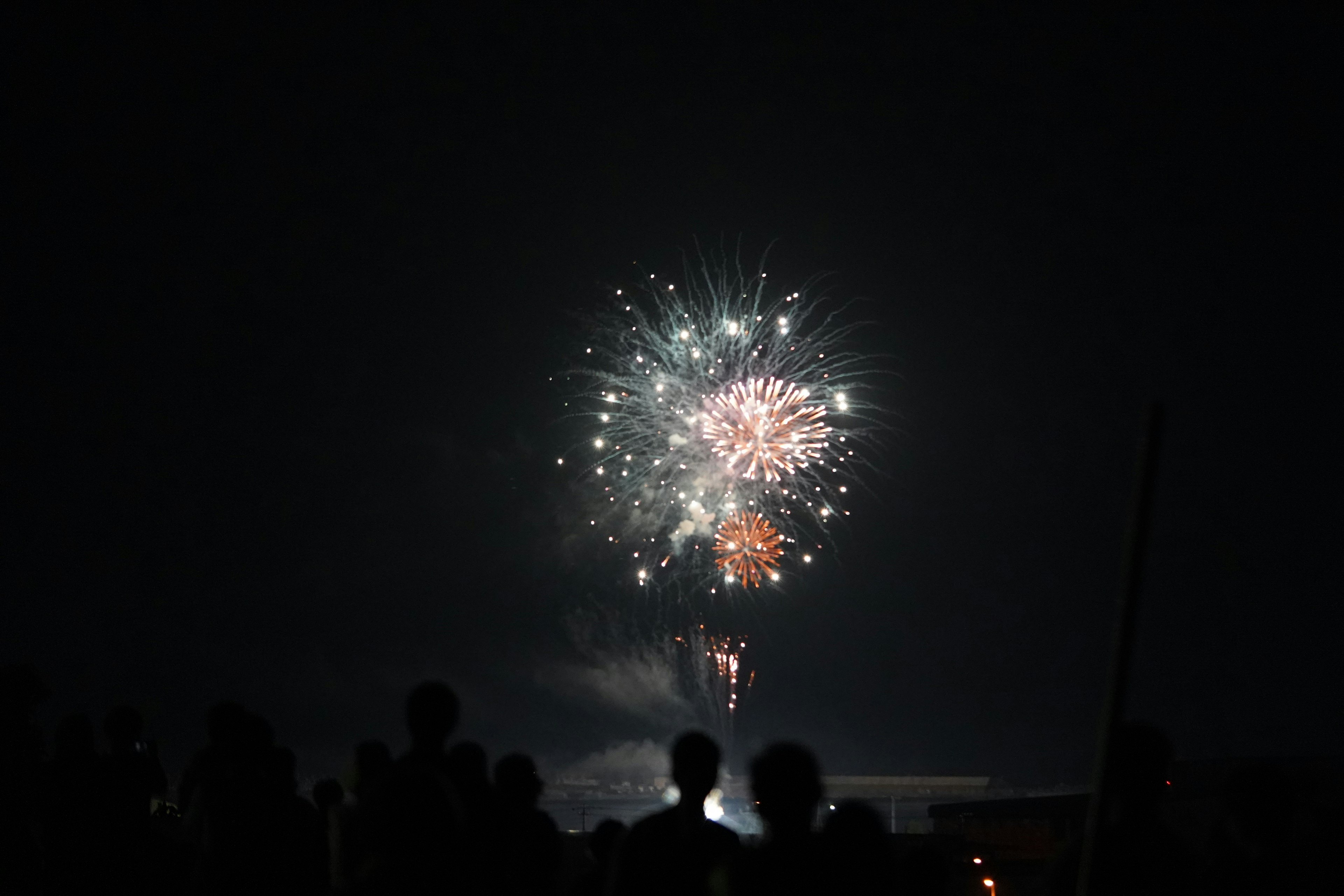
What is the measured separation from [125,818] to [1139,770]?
6.03m

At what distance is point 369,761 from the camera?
6.53 meters

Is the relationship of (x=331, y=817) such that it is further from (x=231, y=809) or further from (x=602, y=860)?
(x=602, y=860)

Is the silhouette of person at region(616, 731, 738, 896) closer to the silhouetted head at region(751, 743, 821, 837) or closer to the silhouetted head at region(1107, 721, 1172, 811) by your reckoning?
the silhouetted head at region(751, 743, 821, 837)

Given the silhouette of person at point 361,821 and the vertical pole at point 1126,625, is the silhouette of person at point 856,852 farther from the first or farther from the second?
the silhouette of person at point 361,821

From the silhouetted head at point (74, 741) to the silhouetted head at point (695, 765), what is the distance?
452 centimetres

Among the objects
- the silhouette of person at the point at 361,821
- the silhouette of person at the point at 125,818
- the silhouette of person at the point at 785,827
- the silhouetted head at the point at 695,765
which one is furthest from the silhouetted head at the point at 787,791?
the silhouette of person at the point at 125,818

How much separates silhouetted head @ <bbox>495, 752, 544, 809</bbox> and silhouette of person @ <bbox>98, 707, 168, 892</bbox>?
8.00ft

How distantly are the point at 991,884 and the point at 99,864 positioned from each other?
20766 mm

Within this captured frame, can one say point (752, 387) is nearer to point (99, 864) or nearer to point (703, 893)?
point (99, 864)

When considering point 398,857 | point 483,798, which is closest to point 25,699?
point 483,798

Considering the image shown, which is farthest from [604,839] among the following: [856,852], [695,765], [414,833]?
[856,852]

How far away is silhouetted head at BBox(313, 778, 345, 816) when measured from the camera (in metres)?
9.06

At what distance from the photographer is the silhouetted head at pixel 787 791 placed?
A: 3.63 metres

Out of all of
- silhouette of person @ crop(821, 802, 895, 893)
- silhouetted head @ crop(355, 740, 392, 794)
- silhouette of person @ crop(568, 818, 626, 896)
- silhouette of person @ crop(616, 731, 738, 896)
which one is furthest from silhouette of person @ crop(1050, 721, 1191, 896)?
silhouetted head @ crop(355, 740, 392, 794)
